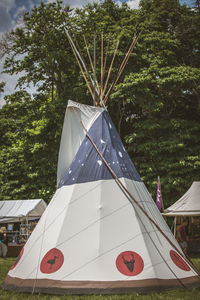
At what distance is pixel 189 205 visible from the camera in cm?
1380

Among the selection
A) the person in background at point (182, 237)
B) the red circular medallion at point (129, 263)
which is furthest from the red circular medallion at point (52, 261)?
the person in background at point (182, 237)

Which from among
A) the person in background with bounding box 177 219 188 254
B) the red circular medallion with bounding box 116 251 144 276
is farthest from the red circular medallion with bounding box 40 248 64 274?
the person in background with bounding box 177 219 188 254

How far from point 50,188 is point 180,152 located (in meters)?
8.42

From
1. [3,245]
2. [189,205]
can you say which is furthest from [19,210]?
[189,205]

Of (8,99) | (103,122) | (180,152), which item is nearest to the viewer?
(103,122)

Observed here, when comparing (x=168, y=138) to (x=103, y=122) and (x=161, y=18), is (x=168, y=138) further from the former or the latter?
(x=103, y=122)

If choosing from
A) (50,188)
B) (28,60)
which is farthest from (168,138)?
(28,60)

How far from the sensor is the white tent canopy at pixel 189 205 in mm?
13445

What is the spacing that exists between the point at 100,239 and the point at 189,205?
28.7 feet

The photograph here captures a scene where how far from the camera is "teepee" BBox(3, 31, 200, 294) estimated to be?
18.1 ft

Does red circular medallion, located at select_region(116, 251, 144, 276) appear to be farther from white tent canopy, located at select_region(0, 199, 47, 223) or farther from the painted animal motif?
white tent canopy, located at select_region(0, 199, 47, 223)

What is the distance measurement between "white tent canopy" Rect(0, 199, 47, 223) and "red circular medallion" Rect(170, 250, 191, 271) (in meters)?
10.8

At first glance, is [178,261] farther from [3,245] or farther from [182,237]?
[3,245]

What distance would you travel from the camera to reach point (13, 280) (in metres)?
6.00
